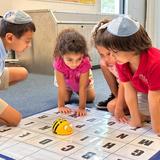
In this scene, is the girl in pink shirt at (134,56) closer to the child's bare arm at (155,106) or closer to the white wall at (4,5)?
the child's bare arm at (155,106)

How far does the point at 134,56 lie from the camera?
3.06 ft

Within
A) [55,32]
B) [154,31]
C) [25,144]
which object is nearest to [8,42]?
[25,144]

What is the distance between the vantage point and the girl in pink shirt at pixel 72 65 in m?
1.14

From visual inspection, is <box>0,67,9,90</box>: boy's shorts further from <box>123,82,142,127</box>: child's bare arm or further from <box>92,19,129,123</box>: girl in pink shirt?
<box>123,82,142,127</box>: child's bare arm

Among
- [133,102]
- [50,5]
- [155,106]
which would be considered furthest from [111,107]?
[50,5]

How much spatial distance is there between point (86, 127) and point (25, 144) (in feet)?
0.79

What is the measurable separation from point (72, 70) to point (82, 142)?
44 cm

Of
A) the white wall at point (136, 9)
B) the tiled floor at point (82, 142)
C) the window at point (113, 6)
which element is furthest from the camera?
the white wall at point (136, 9)

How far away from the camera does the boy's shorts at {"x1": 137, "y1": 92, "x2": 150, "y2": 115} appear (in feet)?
3.60

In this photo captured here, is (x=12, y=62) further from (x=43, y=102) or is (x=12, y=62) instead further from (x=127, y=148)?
(x=127, y=148)

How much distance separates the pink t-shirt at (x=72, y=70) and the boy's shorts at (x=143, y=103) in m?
0.26

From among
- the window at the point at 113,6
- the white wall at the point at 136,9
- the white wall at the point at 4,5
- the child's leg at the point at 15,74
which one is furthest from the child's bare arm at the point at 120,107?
the white wall at the point at 136,9

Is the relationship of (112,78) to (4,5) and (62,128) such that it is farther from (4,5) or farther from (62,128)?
(4,5)

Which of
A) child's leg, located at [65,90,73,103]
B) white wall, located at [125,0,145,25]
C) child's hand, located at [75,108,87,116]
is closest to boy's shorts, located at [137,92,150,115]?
child's hand, located at [75,108,87,116]
